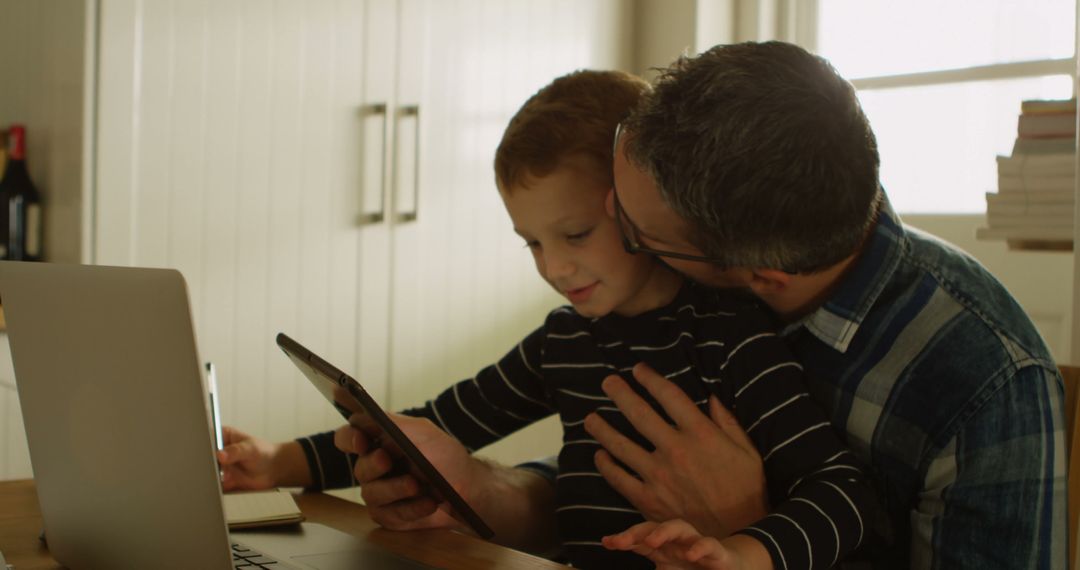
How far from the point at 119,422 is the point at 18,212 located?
1.72m

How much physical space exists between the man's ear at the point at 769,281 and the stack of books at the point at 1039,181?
3.14ft

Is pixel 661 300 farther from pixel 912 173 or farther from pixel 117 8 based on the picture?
pixel 912 173

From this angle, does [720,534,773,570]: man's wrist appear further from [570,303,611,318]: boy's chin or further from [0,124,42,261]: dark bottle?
[0,124,42,261]: dark bottle

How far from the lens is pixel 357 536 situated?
1.04 meters

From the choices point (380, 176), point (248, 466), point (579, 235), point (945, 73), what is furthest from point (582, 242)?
point (945, 73)

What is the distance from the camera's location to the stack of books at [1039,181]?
1.83 metres

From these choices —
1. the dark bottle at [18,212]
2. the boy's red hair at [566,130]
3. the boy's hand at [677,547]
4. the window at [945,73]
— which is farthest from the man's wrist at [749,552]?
the window at [945,73]

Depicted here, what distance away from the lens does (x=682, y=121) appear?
1.02 meters

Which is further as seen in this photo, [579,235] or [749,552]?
[579,235]

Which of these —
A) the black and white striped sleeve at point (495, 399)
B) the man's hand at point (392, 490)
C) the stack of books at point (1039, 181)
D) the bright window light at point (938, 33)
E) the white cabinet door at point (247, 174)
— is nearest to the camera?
the man's hand at point (392, 490)

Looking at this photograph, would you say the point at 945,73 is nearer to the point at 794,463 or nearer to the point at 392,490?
the point at 794,463

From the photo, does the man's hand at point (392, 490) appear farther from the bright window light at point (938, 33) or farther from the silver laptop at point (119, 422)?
the bright window light at point (938, 33)

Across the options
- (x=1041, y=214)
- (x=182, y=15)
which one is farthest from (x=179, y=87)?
(x=1041, y=214)

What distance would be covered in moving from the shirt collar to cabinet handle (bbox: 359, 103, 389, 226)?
176 cm
